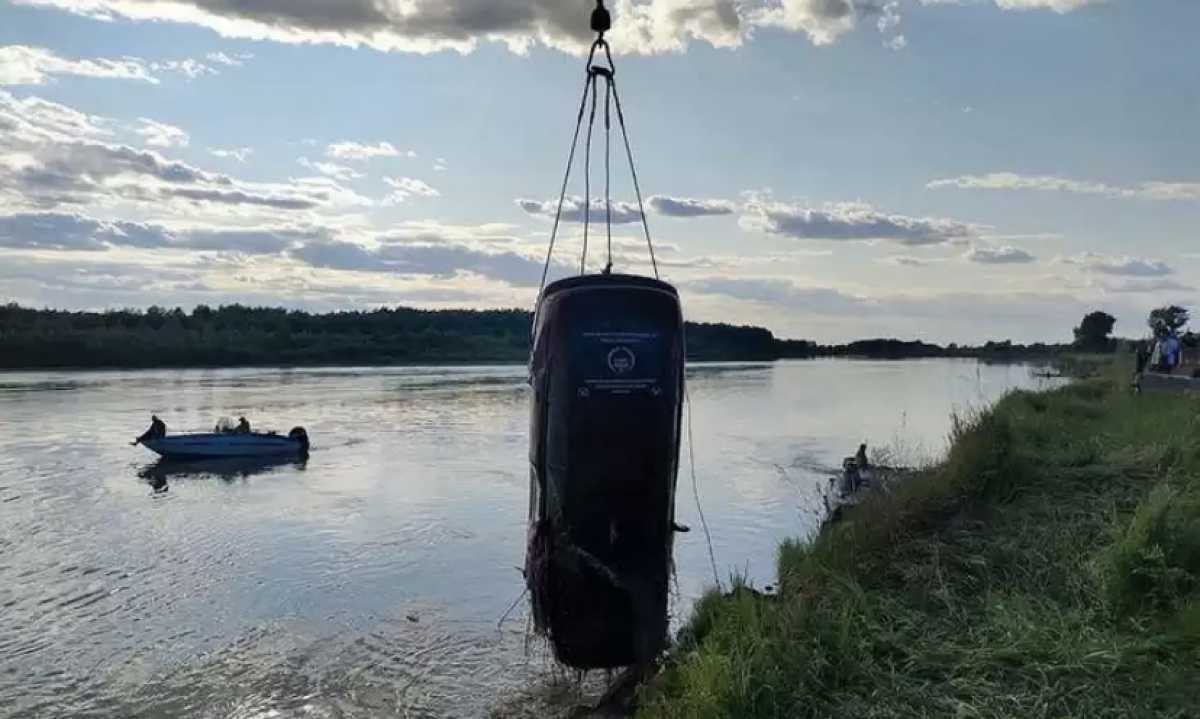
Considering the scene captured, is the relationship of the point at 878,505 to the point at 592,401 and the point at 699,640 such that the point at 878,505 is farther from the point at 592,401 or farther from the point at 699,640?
the point at 592,401

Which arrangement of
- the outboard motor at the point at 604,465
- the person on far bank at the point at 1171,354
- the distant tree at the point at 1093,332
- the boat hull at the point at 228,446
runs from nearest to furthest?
the outboard motor at the point at 604,465
the person on far bank at the point at 1171,354
the boat hull at the point at 228,446
the distant tree at the point at 1093,332

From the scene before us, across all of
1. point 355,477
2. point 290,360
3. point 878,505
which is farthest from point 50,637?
point 290,360

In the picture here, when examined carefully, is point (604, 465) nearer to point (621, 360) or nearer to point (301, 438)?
point (621, 360)

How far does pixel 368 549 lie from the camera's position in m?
16.5

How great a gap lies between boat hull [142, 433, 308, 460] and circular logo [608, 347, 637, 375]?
24.0 meters

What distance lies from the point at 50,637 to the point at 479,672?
5.50 m

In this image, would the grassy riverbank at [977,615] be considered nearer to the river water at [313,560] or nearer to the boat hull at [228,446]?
the river water at [313,560]

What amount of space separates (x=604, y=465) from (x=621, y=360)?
0.69 meters

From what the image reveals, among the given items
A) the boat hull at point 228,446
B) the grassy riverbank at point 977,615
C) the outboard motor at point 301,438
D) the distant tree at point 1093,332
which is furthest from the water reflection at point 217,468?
the distant tree at point 1093,332

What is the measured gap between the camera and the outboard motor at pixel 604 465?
6309 millimetres

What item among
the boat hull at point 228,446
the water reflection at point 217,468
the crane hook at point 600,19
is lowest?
the water reflection at point 217,468

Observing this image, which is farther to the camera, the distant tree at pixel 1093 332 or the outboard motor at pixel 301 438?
the distant tree at pixel 1093 332

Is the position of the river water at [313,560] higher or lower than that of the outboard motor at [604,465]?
lower

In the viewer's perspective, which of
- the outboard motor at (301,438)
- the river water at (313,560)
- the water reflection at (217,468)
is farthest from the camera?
the outboard motor at (301,438)
